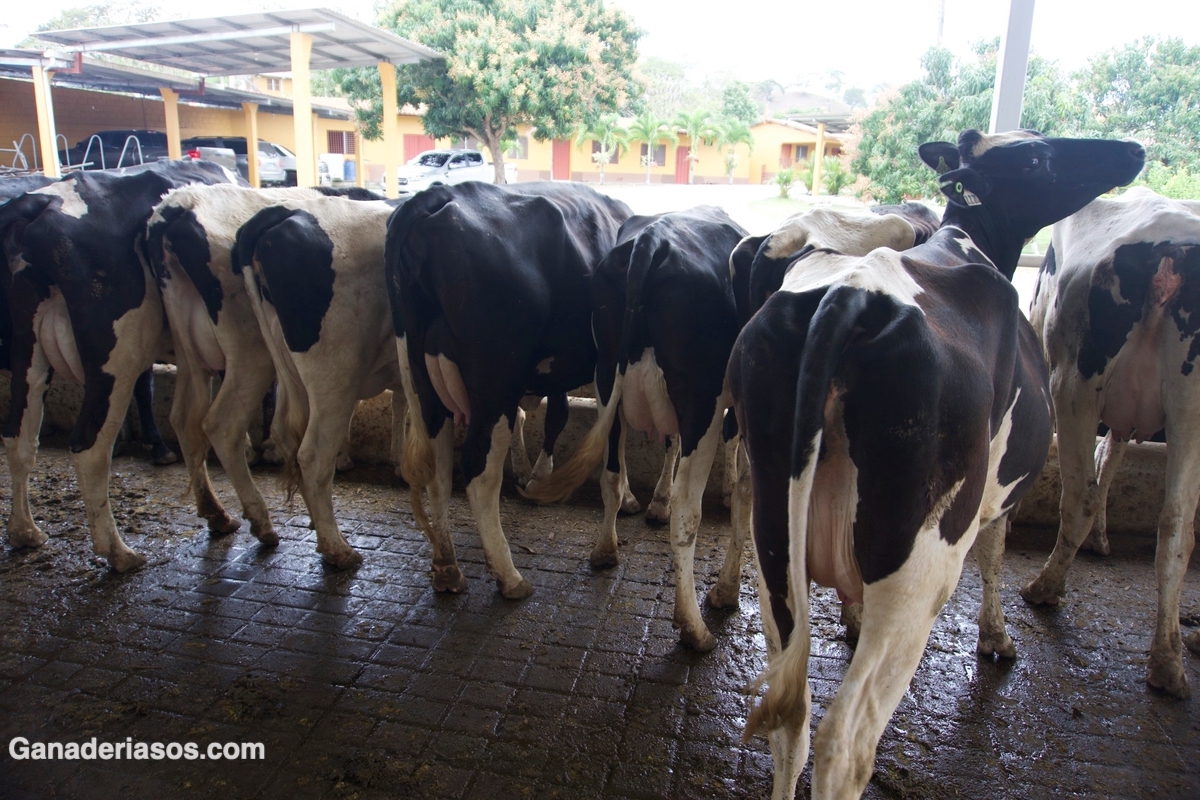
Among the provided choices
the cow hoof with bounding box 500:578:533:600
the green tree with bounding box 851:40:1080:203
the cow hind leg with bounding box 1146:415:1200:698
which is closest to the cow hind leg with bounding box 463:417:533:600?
the cow hoof with bounding box 500:578:533:600

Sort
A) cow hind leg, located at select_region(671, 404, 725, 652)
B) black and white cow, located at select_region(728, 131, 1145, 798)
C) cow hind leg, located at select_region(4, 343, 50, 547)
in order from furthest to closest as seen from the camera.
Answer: cow hind leg, located at select_region(4, 343, 50, 547)
cow hind leg, located at select_region(671, 404, 725, 652)
black and white cow, located at select_region(728, 131, 1145, 798)

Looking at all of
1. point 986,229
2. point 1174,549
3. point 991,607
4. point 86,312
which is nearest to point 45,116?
point 86,312

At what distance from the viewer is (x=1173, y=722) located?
288 cm

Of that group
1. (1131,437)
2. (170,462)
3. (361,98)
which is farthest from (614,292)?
(361,98)

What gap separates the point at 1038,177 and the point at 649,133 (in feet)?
40.9

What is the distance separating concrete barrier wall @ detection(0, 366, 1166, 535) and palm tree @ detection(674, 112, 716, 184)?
9.53 meters

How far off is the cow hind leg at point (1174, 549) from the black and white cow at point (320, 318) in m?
3.72

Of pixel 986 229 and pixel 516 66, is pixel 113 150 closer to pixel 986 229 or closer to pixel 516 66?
pixel 516 66

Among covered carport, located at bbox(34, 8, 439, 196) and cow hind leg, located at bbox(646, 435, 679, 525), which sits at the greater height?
covered carport, located at bbox(34, 8, 439, 196)

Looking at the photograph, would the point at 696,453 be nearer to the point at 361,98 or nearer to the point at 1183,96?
the point at 1183,96

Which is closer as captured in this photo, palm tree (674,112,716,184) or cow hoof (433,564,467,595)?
cow hoof (433,564,467,595)

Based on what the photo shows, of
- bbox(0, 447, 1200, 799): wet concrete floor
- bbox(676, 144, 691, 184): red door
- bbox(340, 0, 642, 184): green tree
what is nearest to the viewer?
bbox(0, 447, 1200, 799): wet concrete floor

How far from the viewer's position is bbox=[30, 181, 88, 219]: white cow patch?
12.7 feet

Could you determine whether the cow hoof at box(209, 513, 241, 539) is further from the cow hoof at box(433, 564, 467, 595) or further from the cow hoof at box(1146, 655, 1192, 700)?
the cow hoof at box(1146, 655, 1192, 700)
